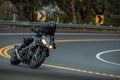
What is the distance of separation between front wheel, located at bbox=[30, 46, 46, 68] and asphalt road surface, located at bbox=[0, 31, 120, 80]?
16 centimetres

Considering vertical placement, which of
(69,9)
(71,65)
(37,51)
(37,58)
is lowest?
(71,65)

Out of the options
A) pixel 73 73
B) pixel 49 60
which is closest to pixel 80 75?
pixel 73 73

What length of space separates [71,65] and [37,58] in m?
2.10

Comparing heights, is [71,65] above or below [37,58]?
below

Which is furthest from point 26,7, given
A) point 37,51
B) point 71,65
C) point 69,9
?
point 37,51

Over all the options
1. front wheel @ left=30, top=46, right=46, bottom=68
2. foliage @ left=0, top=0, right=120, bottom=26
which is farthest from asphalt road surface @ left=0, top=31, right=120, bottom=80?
foliage @ left=0, top=0, right=120, bottom=26

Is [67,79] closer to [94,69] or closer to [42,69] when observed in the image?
[42,69]

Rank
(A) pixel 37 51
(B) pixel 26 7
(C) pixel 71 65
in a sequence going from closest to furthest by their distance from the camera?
(A) pixel 37 51, (C) pixel 71 65, (B) pixel 26 7

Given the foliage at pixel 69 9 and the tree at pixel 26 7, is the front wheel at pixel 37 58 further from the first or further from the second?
the tree at pixel 26 7

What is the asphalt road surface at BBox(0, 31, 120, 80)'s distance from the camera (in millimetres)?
12578

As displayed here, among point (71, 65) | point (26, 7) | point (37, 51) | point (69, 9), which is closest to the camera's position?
point (37, 51)

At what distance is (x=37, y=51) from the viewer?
14.1m

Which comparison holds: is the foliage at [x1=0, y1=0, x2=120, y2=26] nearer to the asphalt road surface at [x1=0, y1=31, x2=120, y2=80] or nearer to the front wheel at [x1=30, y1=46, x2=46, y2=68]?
the asphalt road surface at [x1=0, y1=31, x2=120, y2=80]

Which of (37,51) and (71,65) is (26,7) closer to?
(71,65)
